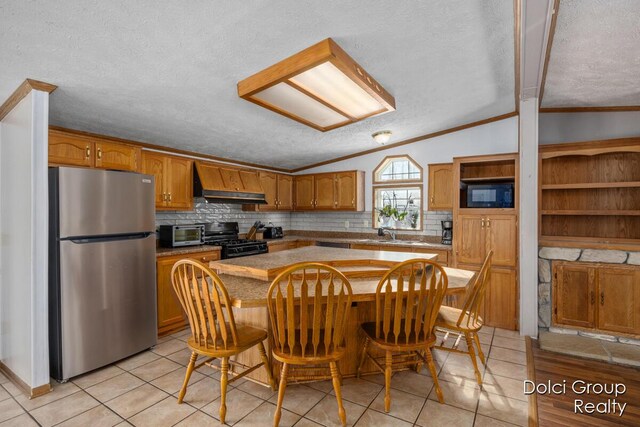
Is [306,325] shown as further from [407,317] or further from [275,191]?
[275,191]

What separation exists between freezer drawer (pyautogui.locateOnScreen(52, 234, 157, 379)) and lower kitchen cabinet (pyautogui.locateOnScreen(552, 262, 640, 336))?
420 centimetres

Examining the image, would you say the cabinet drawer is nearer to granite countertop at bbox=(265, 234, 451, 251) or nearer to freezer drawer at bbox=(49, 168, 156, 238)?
freezer drawer at bbox=(49, 168, 156, 238)

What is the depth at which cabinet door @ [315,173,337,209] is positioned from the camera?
5414mm

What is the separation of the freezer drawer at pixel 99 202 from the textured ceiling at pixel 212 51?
650mm

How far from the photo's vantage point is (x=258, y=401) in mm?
2238

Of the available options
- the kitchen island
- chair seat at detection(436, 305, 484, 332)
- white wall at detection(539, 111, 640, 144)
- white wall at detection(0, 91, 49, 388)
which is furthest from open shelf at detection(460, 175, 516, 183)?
white wall at detection(0, 91, 49, 388)

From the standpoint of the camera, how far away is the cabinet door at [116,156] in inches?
119

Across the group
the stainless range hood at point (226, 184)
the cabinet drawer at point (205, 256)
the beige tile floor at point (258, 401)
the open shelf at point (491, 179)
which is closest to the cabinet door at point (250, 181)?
the stainless range hood at point (226, 184)

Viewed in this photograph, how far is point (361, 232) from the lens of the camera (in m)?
5.44

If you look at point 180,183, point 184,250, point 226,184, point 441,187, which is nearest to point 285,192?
point 226,184

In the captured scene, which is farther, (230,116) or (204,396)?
(230,116)

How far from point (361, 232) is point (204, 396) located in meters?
3.61

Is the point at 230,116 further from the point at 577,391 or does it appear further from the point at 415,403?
the point at 577,391

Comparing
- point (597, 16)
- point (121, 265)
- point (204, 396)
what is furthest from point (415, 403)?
point (597, 16)
